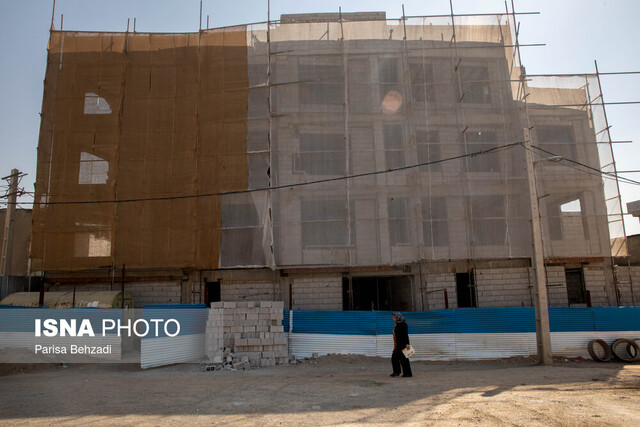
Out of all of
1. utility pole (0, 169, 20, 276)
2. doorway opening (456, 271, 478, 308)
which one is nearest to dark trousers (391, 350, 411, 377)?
doorway opening (456, 271, 478, 308)

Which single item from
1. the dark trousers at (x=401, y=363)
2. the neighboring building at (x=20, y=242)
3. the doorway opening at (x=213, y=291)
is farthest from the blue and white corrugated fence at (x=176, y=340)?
the neighboring building at (x=20, y=242)

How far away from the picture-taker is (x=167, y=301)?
16.9 m

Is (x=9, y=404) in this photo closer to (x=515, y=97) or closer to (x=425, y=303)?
(x=425, y=303)

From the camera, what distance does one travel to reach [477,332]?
500 inches

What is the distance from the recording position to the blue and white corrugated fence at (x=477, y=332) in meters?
12.5

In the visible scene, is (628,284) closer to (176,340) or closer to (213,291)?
(213,291)

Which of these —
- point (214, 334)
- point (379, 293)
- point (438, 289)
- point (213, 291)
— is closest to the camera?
point (214, 334)

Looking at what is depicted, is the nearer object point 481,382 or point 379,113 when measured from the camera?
point 481,382

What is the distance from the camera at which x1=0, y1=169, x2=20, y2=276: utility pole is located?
18828 millimetres

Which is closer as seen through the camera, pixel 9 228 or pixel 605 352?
pixel 605 352

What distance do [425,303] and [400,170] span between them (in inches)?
194

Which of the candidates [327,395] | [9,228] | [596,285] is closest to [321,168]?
[327,395]

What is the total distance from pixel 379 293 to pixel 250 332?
11.4 m

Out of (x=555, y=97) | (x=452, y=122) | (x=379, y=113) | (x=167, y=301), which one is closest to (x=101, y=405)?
(x=167, y=301)
